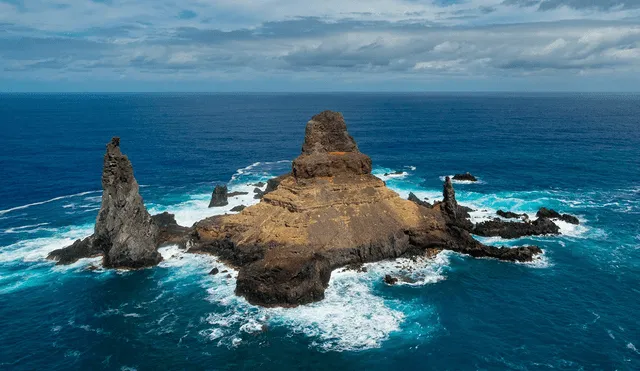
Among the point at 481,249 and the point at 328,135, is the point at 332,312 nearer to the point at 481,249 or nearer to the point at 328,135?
the point at 481,249

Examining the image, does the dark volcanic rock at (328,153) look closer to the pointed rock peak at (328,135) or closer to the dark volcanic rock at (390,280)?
the pointed rock peak at (328,135)

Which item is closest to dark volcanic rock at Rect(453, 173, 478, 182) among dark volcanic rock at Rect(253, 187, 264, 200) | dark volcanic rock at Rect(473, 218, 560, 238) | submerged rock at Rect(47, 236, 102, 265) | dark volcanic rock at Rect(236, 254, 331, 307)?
dark volcanic rock at Rect(473, 218, 560, 238)

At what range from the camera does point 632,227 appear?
259 ft

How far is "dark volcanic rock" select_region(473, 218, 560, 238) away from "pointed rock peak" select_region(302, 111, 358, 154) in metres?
25.7

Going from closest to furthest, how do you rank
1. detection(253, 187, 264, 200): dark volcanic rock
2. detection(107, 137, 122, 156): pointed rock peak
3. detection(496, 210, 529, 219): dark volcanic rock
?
1. detection(107, 137, 122, 156): pointed rock peak
2. detection(496, 210, 529, 219): dark volcanic rock
3. detection(253, 187, 264, 200): dark volcanic rock

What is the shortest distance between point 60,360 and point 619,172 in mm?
126476

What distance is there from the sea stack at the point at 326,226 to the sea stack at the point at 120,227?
7400 millimetres

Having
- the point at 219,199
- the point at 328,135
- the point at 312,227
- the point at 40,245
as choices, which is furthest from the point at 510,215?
the point at 40,245

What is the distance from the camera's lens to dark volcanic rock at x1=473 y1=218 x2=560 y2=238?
76.1 metres

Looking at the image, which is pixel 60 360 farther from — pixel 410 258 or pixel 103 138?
pixel 103 138

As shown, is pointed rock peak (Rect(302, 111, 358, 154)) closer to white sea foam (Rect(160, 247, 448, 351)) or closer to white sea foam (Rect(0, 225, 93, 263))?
white sea foam (Rect(160, 247, 448, 351))

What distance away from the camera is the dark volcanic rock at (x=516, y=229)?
76.1 m

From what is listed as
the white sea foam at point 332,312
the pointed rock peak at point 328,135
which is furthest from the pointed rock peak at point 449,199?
the pointed rock peak at point 328,135

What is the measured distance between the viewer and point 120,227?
218 ft
